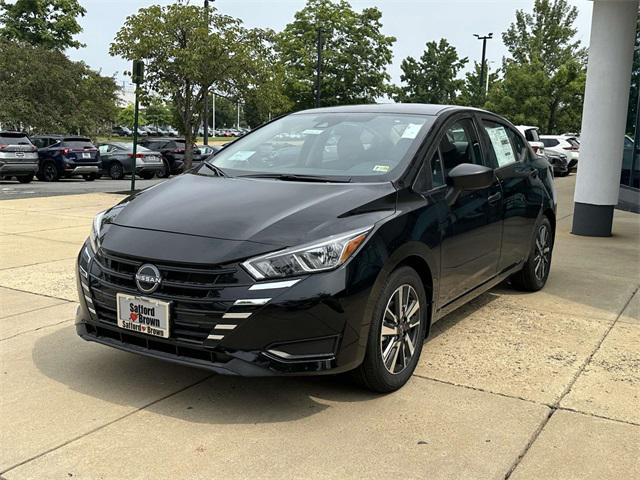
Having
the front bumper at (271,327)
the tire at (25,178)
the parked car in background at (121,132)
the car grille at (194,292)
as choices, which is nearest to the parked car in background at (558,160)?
the tire at (25,178)

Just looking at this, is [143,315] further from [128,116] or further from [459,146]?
[128,116]

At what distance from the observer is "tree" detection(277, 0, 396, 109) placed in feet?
130

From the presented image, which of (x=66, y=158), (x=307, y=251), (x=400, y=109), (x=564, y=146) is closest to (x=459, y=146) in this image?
(x=400, y=109)

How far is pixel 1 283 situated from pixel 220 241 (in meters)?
3.87

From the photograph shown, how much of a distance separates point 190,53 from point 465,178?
1457cm

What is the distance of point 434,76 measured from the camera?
2486 inches

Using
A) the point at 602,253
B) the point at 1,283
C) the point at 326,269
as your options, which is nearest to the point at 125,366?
the point at 326,269

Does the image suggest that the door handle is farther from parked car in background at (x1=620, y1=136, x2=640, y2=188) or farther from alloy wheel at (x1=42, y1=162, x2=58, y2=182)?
alloy wheel at (x1=42, y1=162, x2=58, y2=182)

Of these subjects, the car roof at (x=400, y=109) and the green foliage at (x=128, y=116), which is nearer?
the car roof at (x=400, y=109)

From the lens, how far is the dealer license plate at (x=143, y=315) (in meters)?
3.31

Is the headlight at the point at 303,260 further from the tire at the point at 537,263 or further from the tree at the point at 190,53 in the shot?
the tree at the point at 190,53

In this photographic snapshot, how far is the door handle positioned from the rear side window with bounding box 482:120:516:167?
1.18ft

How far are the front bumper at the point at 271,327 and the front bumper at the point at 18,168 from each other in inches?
700

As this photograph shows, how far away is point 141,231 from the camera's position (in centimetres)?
357
